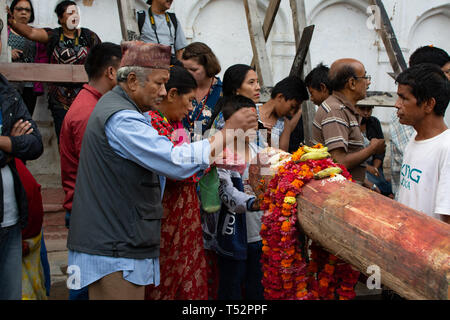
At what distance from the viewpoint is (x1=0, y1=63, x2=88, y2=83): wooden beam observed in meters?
3.94

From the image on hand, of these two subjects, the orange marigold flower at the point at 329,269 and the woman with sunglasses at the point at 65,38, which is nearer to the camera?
the orange marigold flower at the point at 329,269

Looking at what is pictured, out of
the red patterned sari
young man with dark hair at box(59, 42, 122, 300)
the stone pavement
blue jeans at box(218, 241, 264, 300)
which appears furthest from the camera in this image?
the stone pavement

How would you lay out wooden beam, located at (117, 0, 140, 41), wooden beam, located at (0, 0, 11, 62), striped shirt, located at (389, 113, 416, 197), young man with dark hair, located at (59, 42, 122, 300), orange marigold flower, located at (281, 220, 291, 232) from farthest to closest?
wooden beam, located at (117, 0, 140, 41), striped shirt, located at (389, 113, 416, 197), wooden beam, located at (0, 0, 11, 62), young man with dark hair, located at (59, 42, 122, 300), orange marigold flower, located at (281, 220, 291, 232)

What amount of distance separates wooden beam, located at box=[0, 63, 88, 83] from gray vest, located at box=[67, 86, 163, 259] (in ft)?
6.75

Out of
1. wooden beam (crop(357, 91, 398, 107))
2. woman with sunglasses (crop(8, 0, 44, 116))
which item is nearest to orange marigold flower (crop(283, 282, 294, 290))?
wooden beam (crop(357, 91, 398, 107))

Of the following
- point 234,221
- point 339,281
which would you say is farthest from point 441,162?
point 234,221

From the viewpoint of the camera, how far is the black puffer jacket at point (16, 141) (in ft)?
9.44

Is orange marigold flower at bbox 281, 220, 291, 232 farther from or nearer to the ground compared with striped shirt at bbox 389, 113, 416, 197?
nearer to the ground

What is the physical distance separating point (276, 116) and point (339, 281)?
1898 mm

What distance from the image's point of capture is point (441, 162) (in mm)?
2621

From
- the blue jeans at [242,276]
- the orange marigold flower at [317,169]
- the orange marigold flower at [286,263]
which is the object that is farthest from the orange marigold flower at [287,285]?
the blue jeans at [242,276]

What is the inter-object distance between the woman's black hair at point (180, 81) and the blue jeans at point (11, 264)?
134 centimetres

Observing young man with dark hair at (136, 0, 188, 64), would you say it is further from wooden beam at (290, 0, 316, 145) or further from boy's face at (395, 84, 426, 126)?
boy's face at (395, 84, 426, 126)

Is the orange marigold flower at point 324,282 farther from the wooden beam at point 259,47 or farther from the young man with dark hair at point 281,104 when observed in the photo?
the wooden beam at point 259,47
